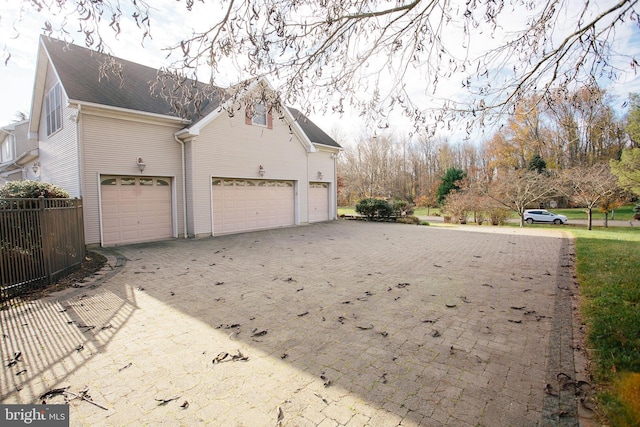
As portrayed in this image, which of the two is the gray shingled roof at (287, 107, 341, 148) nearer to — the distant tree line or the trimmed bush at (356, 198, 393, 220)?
the trimmed bush at (356, 198, 393, 220)

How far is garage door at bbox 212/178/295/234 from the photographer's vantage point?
12.9 meters

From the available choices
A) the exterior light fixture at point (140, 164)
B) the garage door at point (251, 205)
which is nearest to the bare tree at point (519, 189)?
the garage door at point (251, 205)

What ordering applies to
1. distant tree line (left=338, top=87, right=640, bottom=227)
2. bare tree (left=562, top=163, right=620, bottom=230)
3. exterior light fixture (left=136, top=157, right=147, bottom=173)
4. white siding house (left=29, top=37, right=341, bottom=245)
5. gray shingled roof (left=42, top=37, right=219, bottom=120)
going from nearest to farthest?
gray shingled roof (left=42, top=37, right=219, bottom=120)
white siding house (left=29, top=37, right=341, bottom=245)
exterior light fixture (left=136, top=157, right=147, bottom=173)
bare tree (left=562, top=163, right=620, bottom=230)
distant tree line (left=338, top=87, right=640, bottom=227)

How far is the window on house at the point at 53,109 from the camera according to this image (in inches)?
443

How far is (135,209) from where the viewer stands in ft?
36.0

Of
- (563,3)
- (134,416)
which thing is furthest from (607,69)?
(134,416)

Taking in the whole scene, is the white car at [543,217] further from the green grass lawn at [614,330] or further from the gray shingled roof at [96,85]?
the gray shingled roof at [96,85]

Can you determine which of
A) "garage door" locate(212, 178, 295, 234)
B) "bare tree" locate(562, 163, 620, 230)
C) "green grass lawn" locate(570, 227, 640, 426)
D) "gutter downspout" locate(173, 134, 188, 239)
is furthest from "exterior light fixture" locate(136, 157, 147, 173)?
"bare tree" locate(562, 163, 620, 230)

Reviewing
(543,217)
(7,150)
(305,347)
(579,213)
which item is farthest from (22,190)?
(579,213)

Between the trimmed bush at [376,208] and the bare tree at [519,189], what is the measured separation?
23.0ft

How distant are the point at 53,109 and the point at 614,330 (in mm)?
16940

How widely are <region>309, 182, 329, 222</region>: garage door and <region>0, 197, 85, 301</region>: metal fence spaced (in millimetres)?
11786

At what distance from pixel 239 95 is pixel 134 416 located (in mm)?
4692

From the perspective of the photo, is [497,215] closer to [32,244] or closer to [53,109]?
[32,244]
